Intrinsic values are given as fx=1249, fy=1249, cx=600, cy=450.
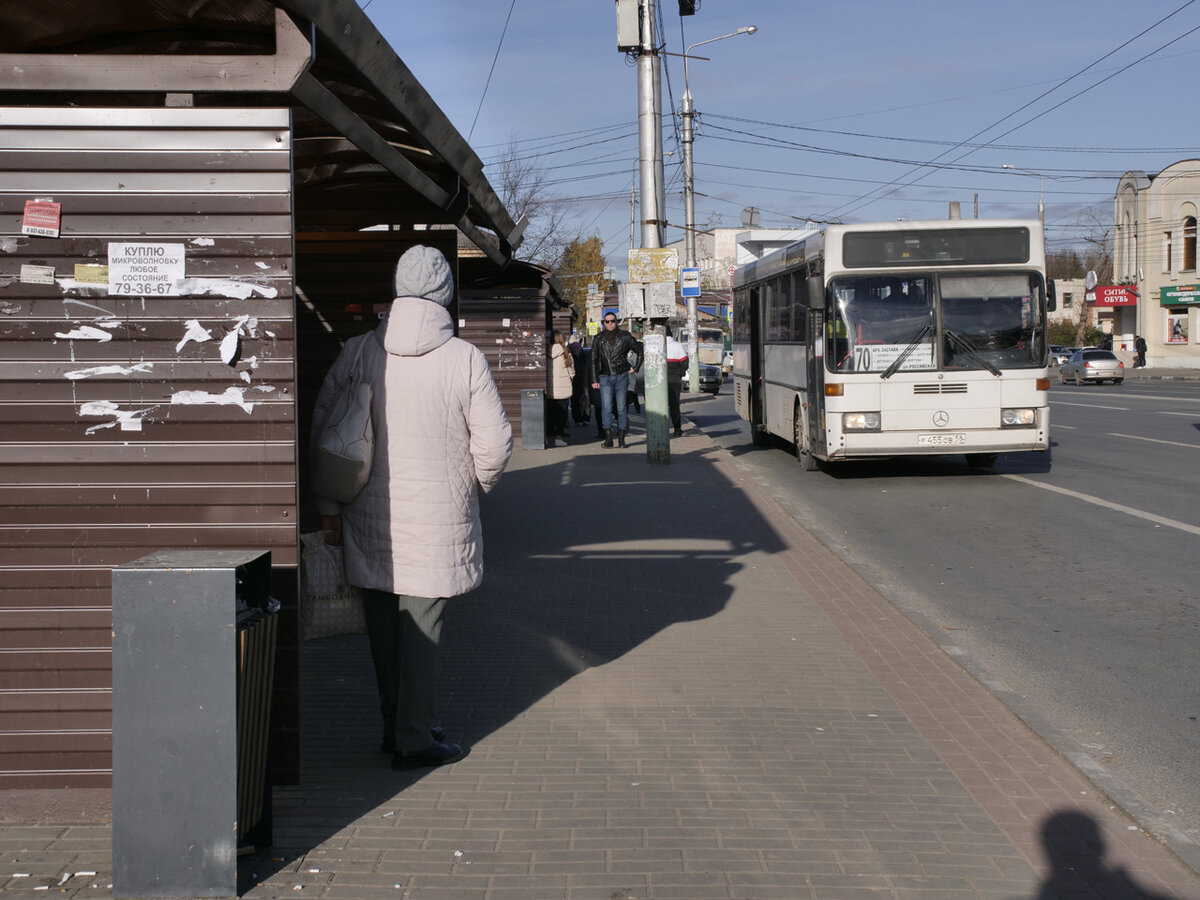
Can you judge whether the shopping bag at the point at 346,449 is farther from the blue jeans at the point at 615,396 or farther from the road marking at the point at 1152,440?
the road marking at the point at 1152,440

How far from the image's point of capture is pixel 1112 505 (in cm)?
1293

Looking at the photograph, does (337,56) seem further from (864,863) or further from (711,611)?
(711,611)

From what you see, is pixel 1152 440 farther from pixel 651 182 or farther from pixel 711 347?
pixel 711 347

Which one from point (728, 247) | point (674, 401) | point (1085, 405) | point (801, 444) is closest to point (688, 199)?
point (1085, 405)

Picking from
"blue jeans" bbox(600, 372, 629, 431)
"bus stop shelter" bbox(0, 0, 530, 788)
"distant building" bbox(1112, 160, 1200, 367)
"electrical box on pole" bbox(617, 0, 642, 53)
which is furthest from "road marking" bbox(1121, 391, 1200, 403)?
"bus stop shelter" bbox(0, 0, 530, 788)

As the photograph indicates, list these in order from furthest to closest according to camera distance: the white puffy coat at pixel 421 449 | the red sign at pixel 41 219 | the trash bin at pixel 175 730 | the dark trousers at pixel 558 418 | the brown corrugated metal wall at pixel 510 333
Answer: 1. the dark trousers at pixel 558 418
2. the brown corrugated metal wall at pixel 510 333
3. the white puffy coat at pixel 421 449
4. the red sign at pixel 41 219
5. the trash bin at pixel 175 730

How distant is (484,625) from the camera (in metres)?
7.66

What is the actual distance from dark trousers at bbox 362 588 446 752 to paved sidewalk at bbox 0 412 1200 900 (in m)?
0.20

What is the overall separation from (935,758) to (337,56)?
12.2 feet

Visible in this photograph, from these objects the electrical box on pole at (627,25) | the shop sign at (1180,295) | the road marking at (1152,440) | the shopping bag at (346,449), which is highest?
the electrical box on pole at (627,25)

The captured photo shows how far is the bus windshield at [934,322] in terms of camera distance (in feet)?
48.2

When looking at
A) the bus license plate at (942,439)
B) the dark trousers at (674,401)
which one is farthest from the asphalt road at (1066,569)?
the dark trousers at (674,401)

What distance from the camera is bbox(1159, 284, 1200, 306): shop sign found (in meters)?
61.2

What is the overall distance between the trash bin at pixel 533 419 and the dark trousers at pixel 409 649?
1531cm
